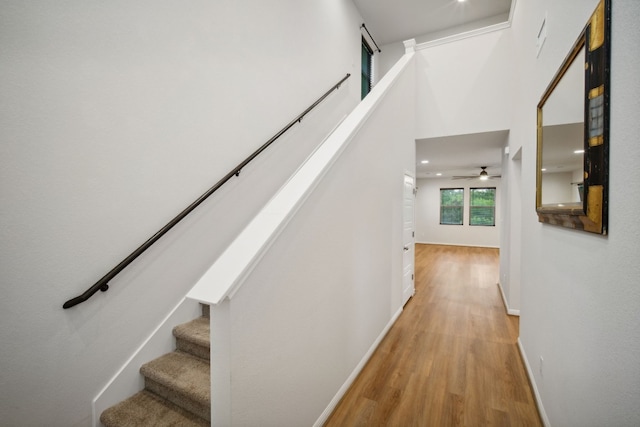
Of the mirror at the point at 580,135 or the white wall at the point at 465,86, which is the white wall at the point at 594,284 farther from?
the white wall at the point at 465,86

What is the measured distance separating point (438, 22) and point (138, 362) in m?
7.29

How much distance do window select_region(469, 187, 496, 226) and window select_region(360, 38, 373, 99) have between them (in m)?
6.61

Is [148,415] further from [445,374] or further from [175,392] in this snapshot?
[445,374]

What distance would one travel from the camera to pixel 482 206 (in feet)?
32.4

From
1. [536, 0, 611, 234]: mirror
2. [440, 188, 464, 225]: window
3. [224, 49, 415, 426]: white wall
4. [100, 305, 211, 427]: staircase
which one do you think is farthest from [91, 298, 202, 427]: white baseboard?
[440, 188, 464, 225]: window

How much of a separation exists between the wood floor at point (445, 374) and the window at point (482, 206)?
6814 millimetres

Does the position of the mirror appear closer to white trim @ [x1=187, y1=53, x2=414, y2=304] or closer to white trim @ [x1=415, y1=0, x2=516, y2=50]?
white trim @ [x1=187, y1=53, x2=414, y2=304]

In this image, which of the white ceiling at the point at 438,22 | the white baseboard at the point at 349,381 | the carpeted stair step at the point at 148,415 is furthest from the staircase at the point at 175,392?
A: the white ceiling at the point at 438,22

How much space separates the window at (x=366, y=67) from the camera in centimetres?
568

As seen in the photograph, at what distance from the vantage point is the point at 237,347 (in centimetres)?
107

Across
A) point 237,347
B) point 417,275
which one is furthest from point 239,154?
point 417,275

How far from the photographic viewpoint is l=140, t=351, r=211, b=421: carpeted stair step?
1.46 m

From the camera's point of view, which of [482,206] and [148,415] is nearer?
[148,415]

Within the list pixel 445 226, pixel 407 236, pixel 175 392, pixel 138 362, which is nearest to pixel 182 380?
pixel 175 392
